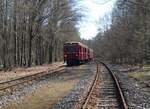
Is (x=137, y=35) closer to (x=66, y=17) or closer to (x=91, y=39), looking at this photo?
(x=66, y=17)

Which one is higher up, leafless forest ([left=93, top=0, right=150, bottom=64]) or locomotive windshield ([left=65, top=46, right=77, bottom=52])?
leafless forest ([left=93, top=0, right=150, bottom=64])

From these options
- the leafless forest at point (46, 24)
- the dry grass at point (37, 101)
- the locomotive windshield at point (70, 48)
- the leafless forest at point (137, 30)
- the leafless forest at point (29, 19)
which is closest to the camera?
the dry grass at point (37, 101)

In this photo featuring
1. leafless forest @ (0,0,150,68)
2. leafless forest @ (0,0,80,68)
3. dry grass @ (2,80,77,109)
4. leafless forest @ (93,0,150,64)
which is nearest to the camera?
dry grass @ (2,80,77,109)

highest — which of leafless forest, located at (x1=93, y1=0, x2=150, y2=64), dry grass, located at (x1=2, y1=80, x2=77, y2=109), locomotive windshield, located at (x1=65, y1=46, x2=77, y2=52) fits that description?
leafless forest, located at (x1=93, y1=0, x2=150, y2=64)

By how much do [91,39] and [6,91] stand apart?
587 ft

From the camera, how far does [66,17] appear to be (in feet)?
202

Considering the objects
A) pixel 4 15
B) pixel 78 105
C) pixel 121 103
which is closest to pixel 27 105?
pixel 78 105

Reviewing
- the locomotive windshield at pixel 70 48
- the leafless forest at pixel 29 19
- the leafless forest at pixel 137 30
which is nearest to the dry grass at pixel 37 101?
the leafless forest at pixel 137 30

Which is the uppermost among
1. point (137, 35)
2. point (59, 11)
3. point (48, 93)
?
point (59, 11)

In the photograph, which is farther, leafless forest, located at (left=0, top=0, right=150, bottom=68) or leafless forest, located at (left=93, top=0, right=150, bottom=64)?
leafless forest, located at (left=0, top=0, right=150, bottom=68)

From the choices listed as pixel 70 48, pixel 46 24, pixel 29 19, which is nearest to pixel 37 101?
pixel 70 48

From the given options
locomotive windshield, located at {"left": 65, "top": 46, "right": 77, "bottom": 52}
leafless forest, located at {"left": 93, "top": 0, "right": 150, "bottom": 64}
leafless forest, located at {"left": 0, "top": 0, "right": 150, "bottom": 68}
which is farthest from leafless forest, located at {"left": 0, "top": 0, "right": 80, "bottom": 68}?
leafless forest, located at {"left": 93, "top": 0, "right": 150, "bottom": 64}

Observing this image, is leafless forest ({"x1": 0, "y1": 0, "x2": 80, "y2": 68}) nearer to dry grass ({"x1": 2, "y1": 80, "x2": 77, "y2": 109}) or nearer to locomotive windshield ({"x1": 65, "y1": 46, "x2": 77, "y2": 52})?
locomotive windshield ({"x1": 65, "y1": 46, "x2": 77, "y2": 52})

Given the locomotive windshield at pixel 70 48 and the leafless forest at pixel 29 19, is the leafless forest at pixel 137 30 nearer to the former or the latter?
the locomotive windshield at pixel 70 48
